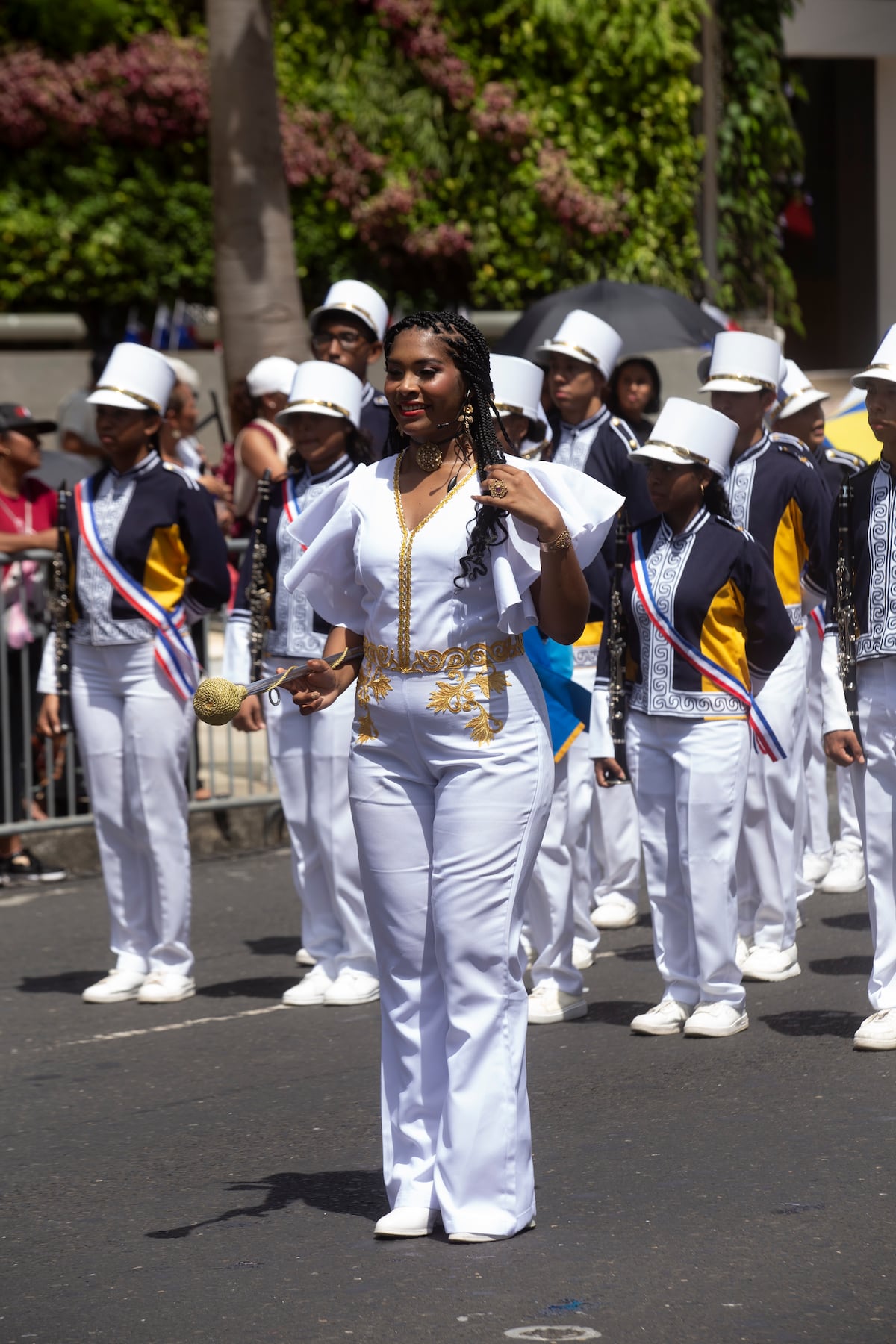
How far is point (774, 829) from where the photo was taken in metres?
7.66

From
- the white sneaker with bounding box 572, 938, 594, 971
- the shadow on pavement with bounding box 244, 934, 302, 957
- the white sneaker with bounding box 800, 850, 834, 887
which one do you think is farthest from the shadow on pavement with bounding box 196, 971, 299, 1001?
the white sneaker with bounding box 800, 850, 834, 887

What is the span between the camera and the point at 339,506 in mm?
5152

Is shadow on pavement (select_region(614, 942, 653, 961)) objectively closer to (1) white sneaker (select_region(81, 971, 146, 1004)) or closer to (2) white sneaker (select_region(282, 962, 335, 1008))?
(2) white sneaker (select_region(282, 962, 335, 1008))

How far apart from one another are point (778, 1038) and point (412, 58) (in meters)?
15.5

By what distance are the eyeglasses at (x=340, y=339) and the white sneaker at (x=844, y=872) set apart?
126 inches

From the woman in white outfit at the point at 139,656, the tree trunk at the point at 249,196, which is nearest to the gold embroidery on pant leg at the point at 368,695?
the woman in white outfit at the point at 139,656

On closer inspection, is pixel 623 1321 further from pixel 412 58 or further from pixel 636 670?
pixel 412 58

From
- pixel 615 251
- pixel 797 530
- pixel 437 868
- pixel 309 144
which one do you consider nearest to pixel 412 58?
pixel 309 144

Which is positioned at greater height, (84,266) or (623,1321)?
(84,266)

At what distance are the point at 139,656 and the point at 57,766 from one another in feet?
8.87

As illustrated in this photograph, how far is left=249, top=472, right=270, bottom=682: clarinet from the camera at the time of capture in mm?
7785

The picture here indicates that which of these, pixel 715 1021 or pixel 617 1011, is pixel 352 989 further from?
pixel 715 1021

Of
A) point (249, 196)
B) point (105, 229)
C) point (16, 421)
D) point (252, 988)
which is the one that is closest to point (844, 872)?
point (252, 988)

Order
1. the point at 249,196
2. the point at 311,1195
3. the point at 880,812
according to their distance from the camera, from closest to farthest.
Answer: the point at 311,1195, the point at 880,812, the point at 249,196
